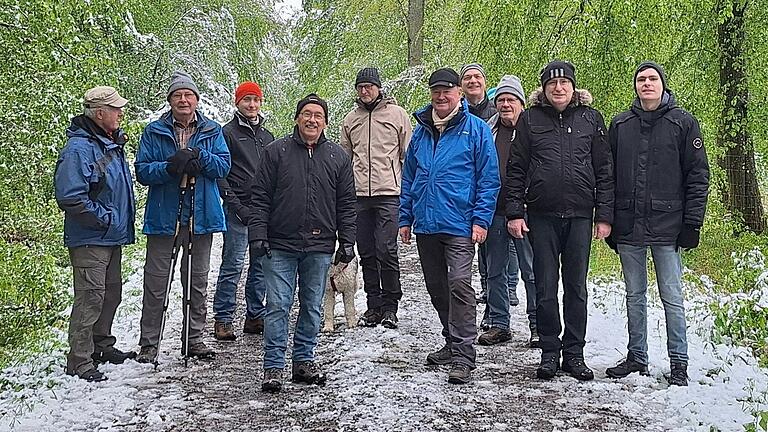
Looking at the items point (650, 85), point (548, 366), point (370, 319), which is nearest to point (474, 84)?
point (650, 85)

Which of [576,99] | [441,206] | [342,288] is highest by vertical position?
[576,99]

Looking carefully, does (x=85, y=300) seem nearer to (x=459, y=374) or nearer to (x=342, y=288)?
(x=342, y=288)

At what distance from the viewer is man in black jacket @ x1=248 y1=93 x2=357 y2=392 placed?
17.3ft

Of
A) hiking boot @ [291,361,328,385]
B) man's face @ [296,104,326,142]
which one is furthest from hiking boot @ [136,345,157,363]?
man's face @ [296,104,326,142]

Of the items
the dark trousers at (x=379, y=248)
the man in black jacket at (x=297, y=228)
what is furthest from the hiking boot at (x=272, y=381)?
the dark trousers at (x=379, y=248)

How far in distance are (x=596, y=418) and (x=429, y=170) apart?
6.71 ft

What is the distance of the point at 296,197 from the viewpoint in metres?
5.28

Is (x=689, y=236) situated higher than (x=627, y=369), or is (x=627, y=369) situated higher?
(x=689, y=236)

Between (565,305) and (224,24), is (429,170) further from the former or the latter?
(224,24)

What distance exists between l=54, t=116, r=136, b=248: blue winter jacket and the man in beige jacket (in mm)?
2012

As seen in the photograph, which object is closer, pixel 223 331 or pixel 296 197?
pixel 296 197

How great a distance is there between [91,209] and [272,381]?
172cm

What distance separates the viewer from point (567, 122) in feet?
17.6

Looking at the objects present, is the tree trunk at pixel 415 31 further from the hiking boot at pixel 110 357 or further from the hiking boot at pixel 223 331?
the hiking boot at pixel 110 357
